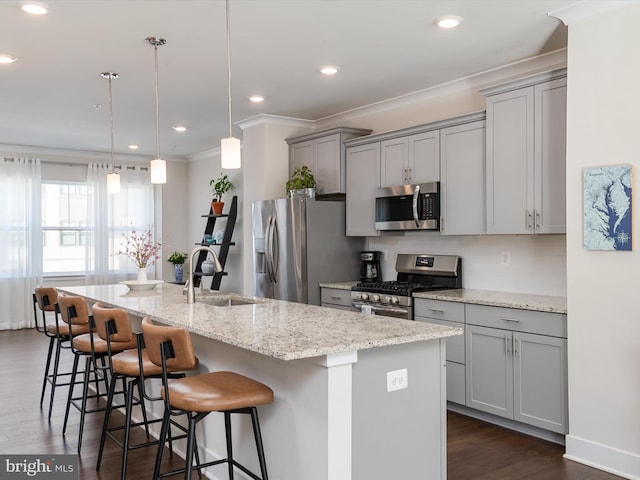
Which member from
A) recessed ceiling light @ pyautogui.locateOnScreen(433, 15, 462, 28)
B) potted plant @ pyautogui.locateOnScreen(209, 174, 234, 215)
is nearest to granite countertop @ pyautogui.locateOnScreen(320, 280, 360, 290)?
recessed ceiling light @ pyautogui.locateOnScreen(433, 15, 462, 28)

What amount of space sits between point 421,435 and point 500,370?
1.60m

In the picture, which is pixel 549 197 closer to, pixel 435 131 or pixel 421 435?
pixel 435 131

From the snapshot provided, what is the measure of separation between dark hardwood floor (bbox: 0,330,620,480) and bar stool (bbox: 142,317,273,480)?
982 mm

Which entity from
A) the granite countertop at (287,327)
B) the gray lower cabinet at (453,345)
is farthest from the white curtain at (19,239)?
the gray lower cabinet at (453,345)

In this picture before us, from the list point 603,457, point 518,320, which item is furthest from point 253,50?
point 603,457

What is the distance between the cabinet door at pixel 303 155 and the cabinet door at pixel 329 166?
0.27ft

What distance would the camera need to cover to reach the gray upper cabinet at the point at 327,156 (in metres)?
5.78

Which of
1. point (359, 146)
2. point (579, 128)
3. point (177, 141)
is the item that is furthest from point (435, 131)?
point (177, 141)

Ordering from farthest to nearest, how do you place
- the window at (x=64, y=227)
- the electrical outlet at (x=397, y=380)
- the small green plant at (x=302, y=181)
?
the window at (x=64, y=227), the small green plant at (x=302, y=181), the electrical outlet at (x=397, y=380)

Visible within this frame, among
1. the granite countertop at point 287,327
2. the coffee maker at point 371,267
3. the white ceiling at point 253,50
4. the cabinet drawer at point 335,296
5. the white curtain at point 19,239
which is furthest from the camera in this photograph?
the white curtain at point 19,239

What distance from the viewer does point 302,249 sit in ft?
18.2

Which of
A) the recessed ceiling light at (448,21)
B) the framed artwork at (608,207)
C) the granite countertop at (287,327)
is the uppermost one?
the recessed ceiling light at (448,21)

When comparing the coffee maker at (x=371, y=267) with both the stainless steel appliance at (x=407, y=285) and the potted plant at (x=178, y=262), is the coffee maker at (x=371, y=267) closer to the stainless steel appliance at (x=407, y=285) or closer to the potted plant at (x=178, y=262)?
the stainless steel appliance at (x=407, y=285)

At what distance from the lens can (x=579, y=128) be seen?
339cm
